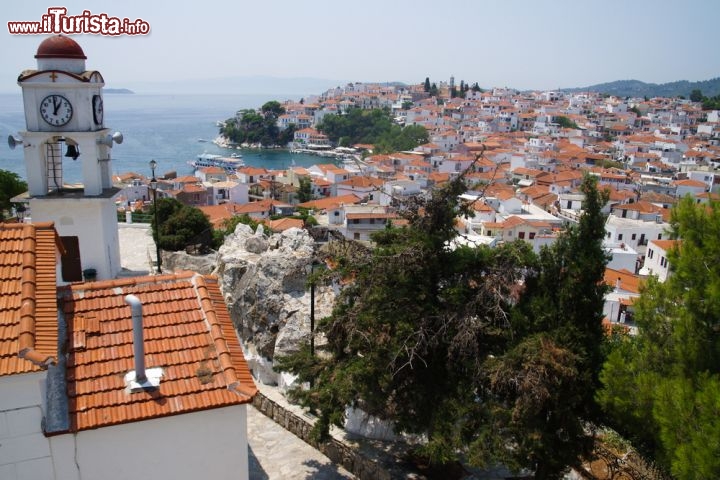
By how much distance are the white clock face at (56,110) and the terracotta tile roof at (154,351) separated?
4.75m

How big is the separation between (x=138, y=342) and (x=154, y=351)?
0.50m

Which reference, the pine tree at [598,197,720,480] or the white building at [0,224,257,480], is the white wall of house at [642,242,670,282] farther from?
the white building at [0,224,257,480]

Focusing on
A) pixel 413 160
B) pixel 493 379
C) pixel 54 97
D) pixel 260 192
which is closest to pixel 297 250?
pixel 54 97

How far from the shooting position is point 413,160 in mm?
78875

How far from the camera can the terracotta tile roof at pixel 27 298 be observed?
516cm

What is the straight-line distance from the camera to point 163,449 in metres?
5.68

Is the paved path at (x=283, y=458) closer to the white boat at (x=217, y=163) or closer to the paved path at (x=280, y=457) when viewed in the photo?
the paved path at (x=280, y=457)

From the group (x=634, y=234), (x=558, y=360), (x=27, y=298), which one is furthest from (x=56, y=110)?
(x=634, y=234)

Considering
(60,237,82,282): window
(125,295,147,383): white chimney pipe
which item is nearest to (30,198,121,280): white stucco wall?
(60,237,82,282): window

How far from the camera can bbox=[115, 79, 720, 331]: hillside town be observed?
121 ft

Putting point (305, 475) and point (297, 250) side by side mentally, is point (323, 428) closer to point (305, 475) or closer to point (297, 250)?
point (305, 475)

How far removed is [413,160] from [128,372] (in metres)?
74.7

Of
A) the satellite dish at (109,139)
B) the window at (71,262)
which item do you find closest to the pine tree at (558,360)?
the window at (71,262)

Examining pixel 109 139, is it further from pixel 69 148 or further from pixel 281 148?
pixel 281 148
